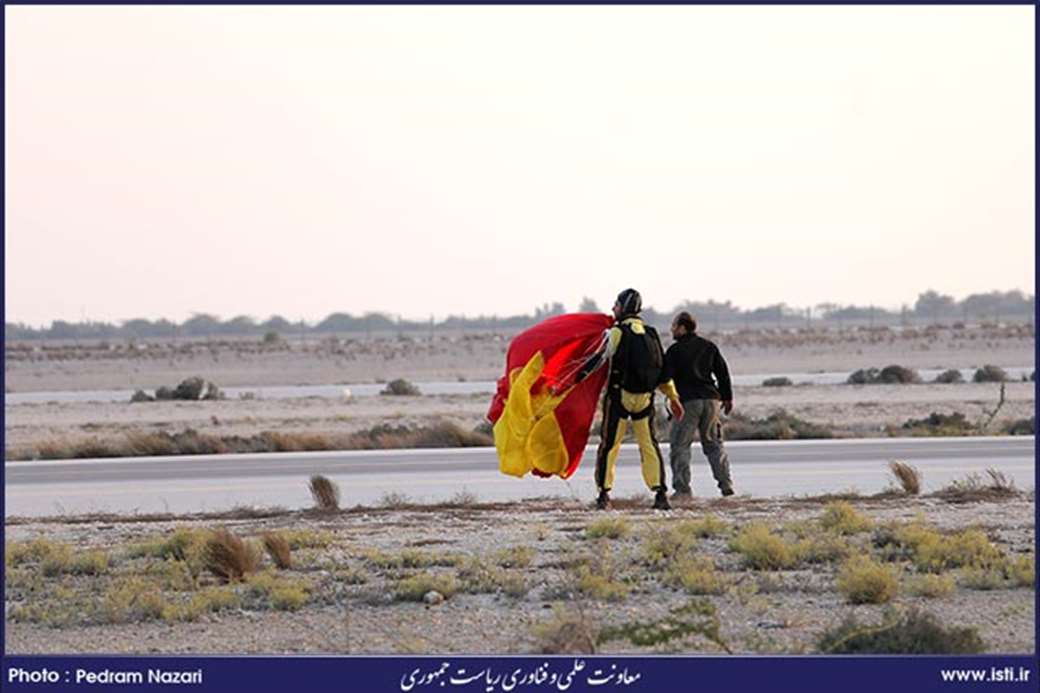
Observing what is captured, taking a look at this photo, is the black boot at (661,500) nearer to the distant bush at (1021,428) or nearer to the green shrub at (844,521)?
the green shrub at (844,521)

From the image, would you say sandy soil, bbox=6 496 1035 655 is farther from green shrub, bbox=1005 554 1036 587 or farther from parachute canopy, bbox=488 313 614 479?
parachute canopy, bbox=488 313 614 479

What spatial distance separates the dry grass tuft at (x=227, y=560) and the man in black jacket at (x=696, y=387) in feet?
18.3

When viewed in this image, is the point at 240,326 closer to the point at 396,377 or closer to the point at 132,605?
the point at 396,377

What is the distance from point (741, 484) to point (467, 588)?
8455 mm

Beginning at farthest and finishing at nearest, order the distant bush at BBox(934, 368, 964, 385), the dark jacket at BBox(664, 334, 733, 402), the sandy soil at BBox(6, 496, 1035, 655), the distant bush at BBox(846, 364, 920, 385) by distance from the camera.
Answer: the distant bush at BBox(846, 364, 920, 385), the distant bush at BBox(934, 368, 964, 385), the dark jacket at BBox(664, 334, 733, 402), the sandy soil at BBox(6, 496, 1035, 655)

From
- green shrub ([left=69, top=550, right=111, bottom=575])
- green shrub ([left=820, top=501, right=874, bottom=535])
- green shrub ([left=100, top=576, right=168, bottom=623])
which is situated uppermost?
green shrub ([left=820, top=501, right=874, bottom=535])

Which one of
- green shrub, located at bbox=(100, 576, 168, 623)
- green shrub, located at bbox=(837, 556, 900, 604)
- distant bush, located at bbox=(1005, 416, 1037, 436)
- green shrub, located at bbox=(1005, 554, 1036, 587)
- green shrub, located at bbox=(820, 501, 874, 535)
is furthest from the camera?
distant bush, located at bbox=(1005, 416, 1037, 436)

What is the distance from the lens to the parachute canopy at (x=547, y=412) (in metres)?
17.4

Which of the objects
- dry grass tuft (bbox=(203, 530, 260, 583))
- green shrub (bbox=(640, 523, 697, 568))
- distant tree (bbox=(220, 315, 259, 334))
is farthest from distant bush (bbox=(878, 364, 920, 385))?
distant tree (bbox=(220, 315, 259, 334))

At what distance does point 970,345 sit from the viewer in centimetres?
8562

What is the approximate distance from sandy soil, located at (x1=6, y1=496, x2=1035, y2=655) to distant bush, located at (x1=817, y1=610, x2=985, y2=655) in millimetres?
195

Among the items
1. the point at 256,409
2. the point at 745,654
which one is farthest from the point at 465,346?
the point at 745,654

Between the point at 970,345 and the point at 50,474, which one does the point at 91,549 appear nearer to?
the point at 50,474

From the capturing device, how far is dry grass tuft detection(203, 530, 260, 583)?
13797mm
